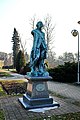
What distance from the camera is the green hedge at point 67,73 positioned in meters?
17.6

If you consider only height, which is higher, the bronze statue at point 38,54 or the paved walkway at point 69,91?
the bronze statue at point 38,54

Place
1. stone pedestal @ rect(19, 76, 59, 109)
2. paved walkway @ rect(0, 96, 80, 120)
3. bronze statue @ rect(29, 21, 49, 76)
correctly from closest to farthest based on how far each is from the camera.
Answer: paved walkway @ rect(0, 96, 80, 120)
stone pedestal @ rect(19, 76, 59, 109)
bronze statue @ rect(29, 21, 49, 76)

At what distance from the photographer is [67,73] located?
18.0 meters

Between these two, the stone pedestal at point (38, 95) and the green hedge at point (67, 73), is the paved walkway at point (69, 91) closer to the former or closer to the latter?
the stone pedestal at point (38, 95)

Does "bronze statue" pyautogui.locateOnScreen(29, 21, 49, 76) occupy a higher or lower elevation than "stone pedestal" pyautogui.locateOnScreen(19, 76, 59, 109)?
higher

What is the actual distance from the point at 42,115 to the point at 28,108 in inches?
33.9

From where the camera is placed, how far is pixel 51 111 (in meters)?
7.16

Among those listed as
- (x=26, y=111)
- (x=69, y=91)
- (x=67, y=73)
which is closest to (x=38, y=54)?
(x=26, y=111)

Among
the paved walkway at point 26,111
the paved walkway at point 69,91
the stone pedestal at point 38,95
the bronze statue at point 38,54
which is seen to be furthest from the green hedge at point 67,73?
the stone pedestal at point 38,95

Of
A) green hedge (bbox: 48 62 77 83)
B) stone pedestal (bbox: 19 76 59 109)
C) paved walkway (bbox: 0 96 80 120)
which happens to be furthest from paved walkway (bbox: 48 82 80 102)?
green hedge (bbox: 48 62 77 83)

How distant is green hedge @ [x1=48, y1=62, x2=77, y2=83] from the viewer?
1761cm

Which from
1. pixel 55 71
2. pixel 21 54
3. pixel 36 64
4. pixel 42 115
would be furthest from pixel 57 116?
pixel 21 54

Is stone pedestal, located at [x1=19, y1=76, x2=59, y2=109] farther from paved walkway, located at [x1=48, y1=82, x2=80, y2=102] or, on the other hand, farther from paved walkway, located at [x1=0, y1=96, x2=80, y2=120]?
paved walkway, located at [x1=48, y1=82, x2=80, y2=102]

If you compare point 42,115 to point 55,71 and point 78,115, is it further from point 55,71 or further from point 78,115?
point 55,71
